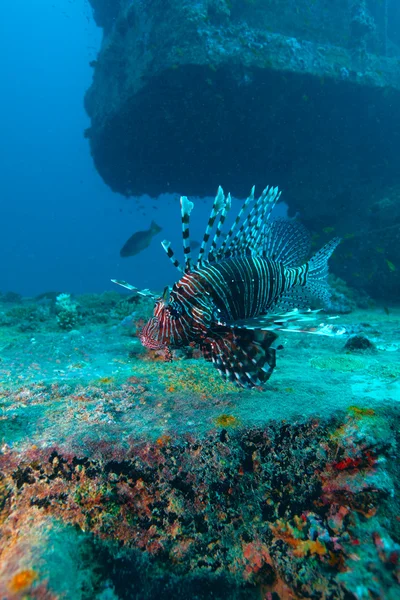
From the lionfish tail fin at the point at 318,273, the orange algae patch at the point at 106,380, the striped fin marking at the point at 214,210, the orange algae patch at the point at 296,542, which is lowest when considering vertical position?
the orange algae patch at the point at 296,542

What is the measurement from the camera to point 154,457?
1.67 meters

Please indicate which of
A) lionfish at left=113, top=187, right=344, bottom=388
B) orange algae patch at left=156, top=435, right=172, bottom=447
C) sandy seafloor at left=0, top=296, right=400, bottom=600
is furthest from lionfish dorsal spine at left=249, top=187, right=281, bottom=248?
orange algae patch at left=156, top=435, right=172, bottom=447

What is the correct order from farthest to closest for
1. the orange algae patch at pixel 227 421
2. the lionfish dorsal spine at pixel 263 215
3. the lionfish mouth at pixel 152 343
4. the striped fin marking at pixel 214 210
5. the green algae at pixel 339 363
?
1. the lionfish dorsal spine at pixel 263 215
2. the green algae at pixel 339 363
3. the striped fin marking at pixel 214 210
4. the lionfish mouth at pixel 152 343
5. the orange algae patch at pixel 227 421

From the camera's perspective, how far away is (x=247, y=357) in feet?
7.14

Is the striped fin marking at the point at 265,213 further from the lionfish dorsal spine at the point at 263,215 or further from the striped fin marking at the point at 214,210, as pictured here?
the striped fin marking at the point at 214,210

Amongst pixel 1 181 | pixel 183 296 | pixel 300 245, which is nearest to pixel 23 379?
pixel 183 296

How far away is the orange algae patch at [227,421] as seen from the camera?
1.84 meters

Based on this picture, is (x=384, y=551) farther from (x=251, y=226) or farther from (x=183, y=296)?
(x=251, y=226)

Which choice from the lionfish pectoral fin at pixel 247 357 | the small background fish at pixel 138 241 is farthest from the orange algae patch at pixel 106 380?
the small background fish at pixel 138 241

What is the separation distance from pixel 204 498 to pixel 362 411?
3.31ft

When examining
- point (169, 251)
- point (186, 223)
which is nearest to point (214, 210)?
point (186, 223)

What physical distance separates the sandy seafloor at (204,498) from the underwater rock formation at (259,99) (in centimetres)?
1019

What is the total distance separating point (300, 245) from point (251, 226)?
1113 millimetres

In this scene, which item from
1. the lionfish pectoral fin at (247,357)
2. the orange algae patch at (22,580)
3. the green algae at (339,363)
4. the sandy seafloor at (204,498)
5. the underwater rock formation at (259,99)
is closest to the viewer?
the orange algae patch at (22,580)
